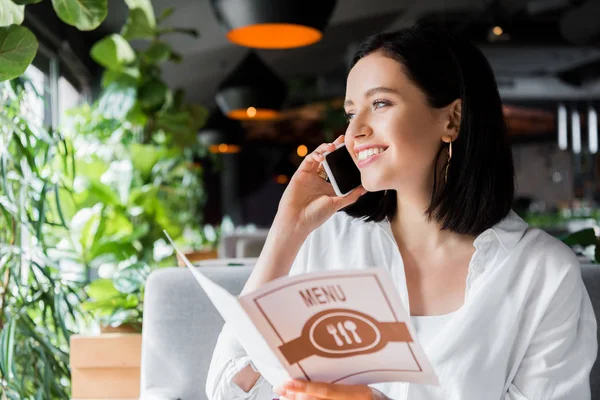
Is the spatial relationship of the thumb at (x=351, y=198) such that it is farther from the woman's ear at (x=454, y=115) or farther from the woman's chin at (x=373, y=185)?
the woman's ear at (x=454, y=115)

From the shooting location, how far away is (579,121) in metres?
14.7

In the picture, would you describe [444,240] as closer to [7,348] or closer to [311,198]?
[311,198]

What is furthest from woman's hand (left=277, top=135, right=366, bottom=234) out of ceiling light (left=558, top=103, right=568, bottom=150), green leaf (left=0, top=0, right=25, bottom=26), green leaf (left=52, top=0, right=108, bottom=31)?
ceiling light (left=558, top=103, right=568, bottom=150)

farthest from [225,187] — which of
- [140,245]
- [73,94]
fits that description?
[140,245]

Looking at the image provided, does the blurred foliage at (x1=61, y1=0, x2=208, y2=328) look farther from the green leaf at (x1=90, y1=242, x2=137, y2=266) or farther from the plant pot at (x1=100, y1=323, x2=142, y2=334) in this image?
the plant pot at (x1=100, y1=323, x2=142, y2=334)

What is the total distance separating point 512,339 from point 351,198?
52 cm

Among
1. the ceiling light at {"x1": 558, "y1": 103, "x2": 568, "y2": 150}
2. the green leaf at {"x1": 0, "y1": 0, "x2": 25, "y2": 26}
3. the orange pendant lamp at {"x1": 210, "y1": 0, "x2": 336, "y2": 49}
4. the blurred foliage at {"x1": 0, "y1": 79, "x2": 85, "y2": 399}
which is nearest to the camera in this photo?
the green leaf at {"x1": 0, "y1": 0, "x2": 25, "y2": 26}

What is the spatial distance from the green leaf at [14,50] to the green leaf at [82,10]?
6.3 inches

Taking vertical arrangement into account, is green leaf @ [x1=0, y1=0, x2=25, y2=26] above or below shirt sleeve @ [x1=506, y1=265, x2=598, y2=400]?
above

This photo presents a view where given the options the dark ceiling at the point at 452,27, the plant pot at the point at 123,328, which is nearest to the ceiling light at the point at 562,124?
the dark ceiling at the point at 452,27

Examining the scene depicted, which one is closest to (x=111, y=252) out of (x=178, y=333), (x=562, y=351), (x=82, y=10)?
(x=178, y=333)

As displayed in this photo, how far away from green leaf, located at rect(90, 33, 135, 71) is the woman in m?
3.12

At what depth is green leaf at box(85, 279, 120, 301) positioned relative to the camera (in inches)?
107

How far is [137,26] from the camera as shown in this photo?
463cm
